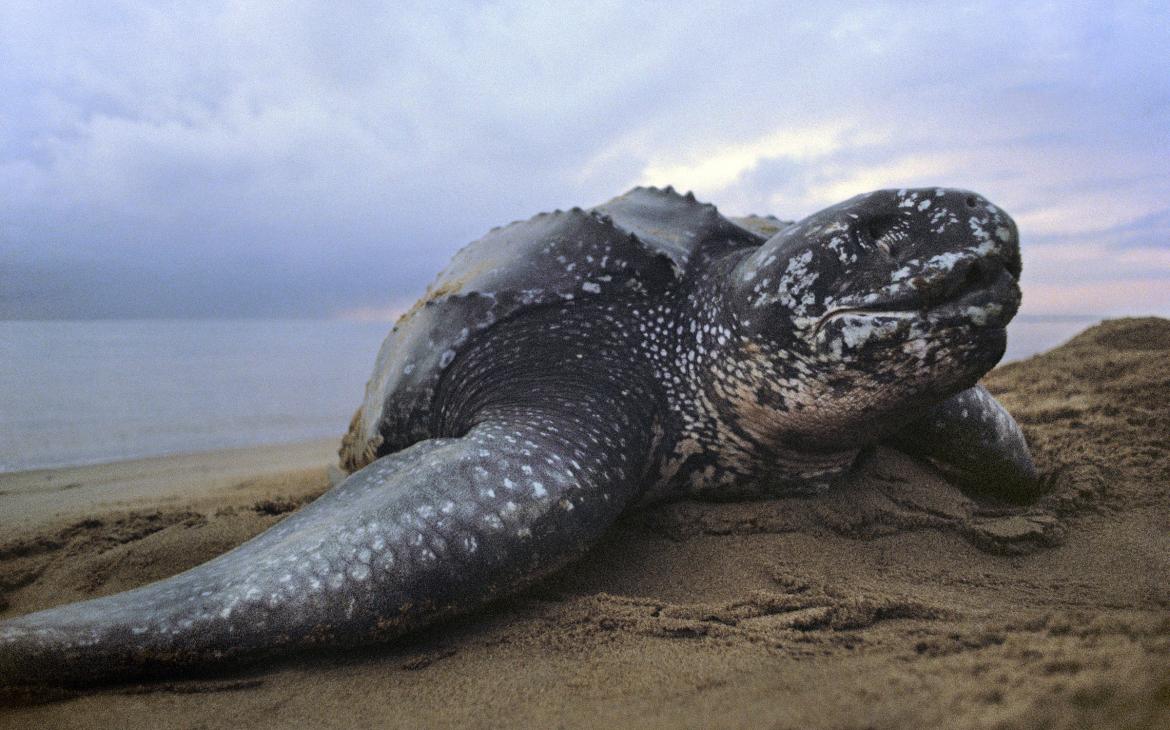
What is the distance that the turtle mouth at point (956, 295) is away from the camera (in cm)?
160

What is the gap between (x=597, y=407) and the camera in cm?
202

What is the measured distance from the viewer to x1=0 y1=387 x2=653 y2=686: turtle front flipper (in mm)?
1324

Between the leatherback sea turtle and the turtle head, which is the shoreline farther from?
the turtle head

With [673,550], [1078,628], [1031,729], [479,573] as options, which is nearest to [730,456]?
[673,550]

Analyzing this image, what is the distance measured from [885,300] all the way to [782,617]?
85 cm

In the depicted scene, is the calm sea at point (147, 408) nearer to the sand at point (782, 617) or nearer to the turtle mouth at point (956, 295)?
the sand at point (782, 617)

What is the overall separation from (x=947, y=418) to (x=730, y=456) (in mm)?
893

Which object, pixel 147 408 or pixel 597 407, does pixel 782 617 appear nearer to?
pixel 597 407

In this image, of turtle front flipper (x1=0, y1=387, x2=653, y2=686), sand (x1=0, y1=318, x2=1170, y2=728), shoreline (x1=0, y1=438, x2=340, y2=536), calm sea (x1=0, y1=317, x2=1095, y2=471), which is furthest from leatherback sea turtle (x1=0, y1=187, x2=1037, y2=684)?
calm sea (x1=0, y1=317, x2=1095, y2=471)

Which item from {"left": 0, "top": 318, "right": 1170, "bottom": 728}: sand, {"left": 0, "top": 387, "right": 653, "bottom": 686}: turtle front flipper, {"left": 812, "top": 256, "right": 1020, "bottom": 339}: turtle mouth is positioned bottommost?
{"left": 0, "top": 318, "right": 1170, "bottom": 728}: sand

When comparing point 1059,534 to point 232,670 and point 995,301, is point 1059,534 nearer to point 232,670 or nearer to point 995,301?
point 995,301

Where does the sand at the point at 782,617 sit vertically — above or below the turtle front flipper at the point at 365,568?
below

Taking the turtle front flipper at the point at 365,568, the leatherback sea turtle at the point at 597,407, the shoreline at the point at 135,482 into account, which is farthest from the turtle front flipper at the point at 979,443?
the shoreline at the point at 135,482

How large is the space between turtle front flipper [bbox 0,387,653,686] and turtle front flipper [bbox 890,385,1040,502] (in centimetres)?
135
